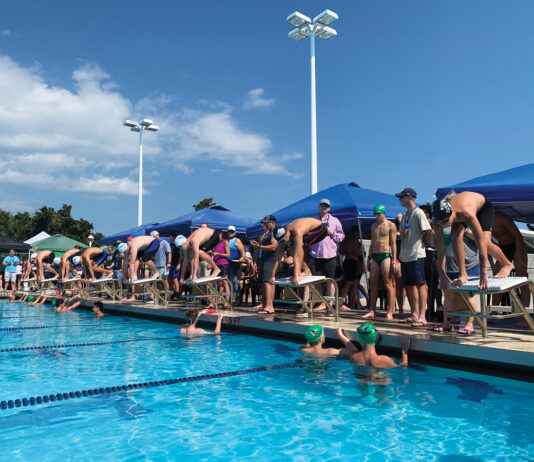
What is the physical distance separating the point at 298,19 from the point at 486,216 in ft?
44.7

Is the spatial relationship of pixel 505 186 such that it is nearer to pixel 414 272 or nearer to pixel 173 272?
pixel 414 272

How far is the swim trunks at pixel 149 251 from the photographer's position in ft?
35.1

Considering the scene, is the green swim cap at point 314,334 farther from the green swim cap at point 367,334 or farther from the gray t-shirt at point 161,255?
the gray t-shirt at point 161,255

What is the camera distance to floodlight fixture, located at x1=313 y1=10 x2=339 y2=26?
16.2 m

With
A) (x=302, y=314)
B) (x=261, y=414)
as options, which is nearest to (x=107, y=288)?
(x=302, y=314)

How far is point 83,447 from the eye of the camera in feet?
10.3

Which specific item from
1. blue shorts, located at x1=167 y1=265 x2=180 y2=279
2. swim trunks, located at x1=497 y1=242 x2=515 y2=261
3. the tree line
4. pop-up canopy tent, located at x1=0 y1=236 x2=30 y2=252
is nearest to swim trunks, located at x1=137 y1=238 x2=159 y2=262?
blue shorts, located at x1=167 y1=265 x2=180 y2=279

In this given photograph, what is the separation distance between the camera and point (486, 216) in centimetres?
469

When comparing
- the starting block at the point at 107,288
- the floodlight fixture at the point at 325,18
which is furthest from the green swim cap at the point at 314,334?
the floodlight fixture at the point at 325,18

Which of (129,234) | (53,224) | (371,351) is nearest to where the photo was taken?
(371,351)

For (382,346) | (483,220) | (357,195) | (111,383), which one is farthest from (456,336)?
(357,195)

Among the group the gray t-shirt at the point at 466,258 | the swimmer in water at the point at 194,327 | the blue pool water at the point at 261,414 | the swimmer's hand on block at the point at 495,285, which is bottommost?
the blue pool water at the point at 261,414

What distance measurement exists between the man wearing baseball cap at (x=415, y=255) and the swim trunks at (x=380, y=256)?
1.55ft

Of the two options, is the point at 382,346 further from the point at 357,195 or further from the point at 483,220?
the point at 357,195
